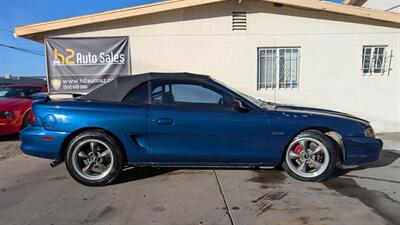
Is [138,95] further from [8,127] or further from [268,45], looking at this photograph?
[8,127]

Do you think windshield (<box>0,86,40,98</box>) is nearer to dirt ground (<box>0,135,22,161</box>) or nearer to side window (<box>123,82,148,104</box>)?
dirt ground (<box>0,135,22,161</box>)

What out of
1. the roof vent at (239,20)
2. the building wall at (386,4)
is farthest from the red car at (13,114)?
the building wall at (386,4)

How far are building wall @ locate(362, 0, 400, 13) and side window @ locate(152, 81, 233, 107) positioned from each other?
8.11 metres

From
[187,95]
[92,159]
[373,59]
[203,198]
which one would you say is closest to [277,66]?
[373,59]

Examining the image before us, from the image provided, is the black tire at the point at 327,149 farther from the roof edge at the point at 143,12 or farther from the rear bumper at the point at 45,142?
the roof edge at the point at 143,12

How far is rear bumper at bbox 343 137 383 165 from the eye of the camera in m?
4.59

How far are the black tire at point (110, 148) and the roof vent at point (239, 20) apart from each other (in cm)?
513

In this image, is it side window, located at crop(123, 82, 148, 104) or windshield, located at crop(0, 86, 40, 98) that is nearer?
side window, located at crop(123, 82, 148, 104)

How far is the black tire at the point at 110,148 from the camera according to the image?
4434 mm

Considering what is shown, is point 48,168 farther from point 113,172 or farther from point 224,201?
point 224,201

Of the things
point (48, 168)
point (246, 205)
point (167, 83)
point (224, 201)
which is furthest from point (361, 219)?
point (48, 168)

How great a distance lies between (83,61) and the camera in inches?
329

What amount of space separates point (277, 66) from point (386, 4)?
207 inches

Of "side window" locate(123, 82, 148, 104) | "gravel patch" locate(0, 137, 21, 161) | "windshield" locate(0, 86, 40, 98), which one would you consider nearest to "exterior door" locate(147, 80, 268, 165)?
"side window" locate(123, 82, 148, 104)
